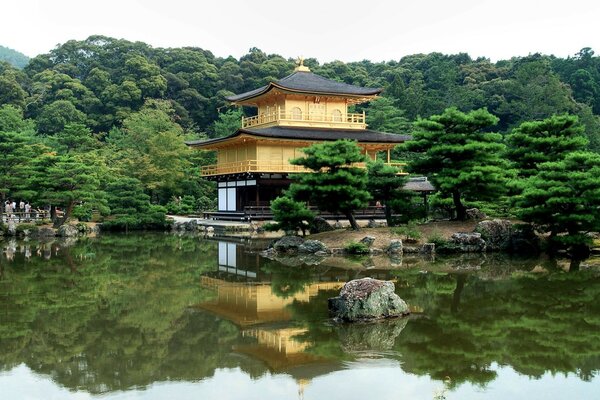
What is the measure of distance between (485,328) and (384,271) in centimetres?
649

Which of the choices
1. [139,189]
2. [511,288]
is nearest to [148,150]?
[139,189]

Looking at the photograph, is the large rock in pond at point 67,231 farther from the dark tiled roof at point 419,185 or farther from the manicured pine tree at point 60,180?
the dark tiled roof at point 419,185

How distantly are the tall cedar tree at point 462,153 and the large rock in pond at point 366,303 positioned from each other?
1144 centimetres

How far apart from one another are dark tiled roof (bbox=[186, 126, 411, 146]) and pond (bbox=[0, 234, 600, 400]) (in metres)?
17.1

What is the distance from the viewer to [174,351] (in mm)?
8500

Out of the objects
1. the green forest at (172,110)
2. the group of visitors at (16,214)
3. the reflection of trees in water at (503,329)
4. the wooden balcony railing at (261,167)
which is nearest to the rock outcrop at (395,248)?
the green forest at (172,110)

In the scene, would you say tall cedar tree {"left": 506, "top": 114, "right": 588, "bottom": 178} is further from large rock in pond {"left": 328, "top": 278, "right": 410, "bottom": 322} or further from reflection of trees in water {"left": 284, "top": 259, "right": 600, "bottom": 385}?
large rock in pond {"left": 328, "top": 278, "right": 410, "bottom": 322}

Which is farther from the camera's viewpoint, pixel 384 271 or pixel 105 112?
pixel 105 112

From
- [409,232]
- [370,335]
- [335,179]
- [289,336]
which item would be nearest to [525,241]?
[409,232]

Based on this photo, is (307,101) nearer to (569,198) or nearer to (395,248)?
(395,248)

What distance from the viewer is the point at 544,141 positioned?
22.5m

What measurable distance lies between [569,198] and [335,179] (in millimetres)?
7513

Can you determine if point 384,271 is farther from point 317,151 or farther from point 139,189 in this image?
point 139,189

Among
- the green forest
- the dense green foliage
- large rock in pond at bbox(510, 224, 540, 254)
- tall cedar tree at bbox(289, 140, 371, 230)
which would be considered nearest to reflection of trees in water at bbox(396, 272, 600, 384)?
large rock in pond at bbox(510, 224, 540, 254)
